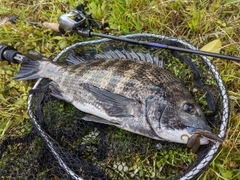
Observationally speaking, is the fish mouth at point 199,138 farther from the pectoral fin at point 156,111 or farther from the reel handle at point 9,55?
the reel handle at point 9,55

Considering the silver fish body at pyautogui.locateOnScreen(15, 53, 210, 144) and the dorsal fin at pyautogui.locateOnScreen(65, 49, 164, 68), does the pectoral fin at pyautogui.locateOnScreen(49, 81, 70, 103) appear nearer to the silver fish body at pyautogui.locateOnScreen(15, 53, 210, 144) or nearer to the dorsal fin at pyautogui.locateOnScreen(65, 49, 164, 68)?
the silver fish body at pyautogui.locateOnScreen(15, 53, 210, 144)

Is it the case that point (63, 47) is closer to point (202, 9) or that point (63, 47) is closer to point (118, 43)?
point (118, 43)

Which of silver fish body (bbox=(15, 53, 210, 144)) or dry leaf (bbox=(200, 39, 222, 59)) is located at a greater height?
dry leaf (bbox=(200, 39, 222, 59))

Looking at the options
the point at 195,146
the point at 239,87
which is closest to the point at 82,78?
the point at 195,146

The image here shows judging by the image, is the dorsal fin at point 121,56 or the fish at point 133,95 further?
the dorsal fin at point 121,56

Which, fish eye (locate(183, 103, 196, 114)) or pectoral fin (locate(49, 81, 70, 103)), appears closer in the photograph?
fish eye (locate(183, 103, 196, 114))

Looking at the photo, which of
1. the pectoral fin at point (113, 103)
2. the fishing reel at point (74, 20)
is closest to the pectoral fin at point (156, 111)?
the pectoral fin at point (113, 103)

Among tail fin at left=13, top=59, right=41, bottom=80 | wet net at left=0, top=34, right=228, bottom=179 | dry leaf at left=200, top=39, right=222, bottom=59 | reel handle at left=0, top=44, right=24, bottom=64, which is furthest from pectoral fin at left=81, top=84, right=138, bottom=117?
reel handle at left=0, top=44, right=24, bottom=64
